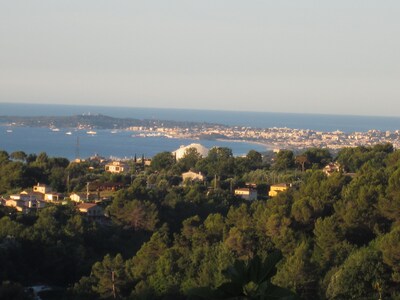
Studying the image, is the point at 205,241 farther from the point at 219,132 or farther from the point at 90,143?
the point at 219,132

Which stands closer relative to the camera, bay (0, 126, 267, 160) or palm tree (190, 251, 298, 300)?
palm tree (190, 251, 298, 300)

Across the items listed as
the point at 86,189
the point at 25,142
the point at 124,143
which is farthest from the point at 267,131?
the point at 86,189

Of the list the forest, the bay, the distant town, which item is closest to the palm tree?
the forest

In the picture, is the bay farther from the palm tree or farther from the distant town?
the palm tree

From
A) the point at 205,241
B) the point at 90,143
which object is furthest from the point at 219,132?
the point at 205,241

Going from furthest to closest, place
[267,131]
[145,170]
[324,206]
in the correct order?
1. [267,131]
2. [145,170]
3. [324,206]

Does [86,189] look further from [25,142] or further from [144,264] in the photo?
[25,142]
